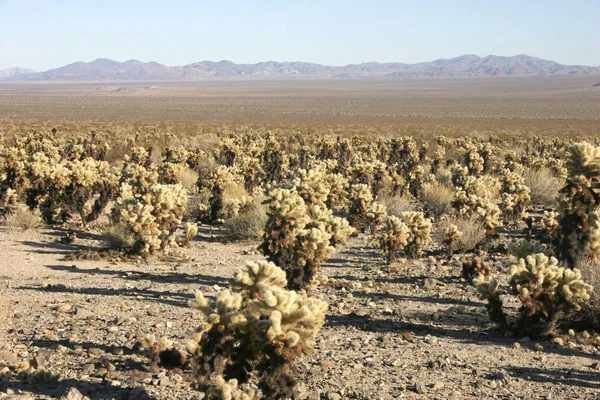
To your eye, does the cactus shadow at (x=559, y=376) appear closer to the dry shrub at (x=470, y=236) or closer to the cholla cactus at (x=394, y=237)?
the cholla cactus at (x=394, y=237)

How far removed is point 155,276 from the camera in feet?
32.5

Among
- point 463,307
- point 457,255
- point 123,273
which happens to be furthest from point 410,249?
point 123,273

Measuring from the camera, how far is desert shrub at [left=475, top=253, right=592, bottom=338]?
22.8 ft

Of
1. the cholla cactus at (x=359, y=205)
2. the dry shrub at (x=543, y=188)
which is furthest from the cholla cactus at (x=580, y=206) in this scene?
the dry shrub at (x=543, y=188)

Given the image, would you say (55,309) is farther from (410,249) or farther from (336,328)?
(410,249)

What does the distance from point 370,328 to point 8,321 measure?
407 cm

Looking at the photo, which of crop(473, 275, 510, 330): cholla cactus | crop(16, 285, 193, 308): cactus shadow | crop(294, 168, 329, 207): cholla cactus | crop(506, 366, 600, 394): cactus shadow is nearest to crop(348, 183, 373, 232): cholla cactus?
crop(294, 168, 329, 207): cholla cactus

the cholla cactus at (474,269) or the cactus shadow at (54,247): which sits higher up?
the cholla cactus at (474,269)

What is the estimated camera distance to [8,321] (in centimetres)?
712

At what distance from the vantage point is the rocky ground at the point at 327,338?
18.7ft

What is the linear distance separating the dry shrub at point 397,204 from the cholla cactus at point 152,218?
5897 mm

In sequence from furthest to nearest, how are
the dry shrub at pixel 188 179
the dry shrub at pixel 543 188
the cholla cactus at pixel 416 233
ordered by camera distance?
the dry shrub at pixel 188 179
the dry shrub at pixel 543 188
the cholla cactus at pixel 416 233

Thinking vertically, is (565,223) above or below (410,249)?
above

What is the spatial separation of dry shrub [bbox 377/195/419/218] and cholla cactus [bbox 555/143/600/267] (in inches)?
250
